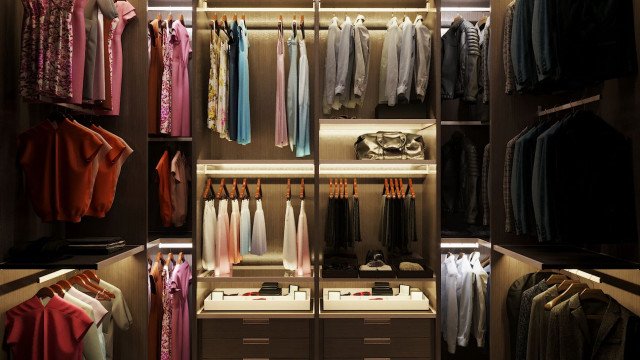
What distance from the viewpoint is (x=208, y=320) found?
139 inches

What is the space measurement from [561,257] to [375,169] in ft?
5.07

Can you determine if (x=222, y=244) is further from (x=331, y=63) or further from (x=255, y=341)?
(x=331, y=63)

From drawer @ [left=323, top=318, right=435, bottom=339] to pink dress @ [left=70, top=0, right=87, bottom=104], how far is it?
7.09ft

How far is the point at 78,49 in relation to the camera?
2510 mm

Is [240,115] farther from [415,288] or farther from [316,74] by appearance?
[415,288]

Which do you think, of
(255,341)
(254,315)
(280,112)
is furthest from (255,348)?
(280,112)

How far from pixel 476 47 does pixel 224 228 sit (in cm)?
238

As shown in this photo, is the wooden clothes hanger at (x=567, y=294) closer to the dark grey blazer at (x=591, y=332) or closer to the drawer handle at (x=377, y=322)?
the dark grey blazer at (x=591, y=332)

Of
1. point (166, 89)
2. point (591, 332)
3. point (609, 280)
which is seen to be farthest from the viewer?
point (166, 89)

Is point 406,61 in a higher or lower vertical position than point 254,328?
higher

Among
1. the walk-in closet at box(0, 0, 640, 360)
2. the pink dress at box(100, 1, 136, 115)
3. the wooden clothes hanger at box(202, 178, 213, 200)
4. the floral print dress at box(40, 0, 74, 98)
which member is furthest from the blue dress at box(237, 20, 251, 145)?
the floral print dress at box(40, 0, 74, 98)

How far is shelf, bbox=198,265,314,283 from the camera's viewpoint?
3.54m

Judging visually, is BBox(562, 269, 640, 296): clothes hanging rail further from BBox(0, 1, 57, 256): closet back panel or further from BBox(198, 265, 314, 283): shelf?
BBox(0, 1, 57, 256): closet back panel

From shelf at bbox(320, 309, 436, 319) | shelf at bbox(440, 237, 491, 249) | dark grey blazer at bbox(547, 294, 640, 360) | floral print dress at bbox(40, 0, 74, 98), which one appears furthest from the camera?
shelf at bbox(440, 237, 491, 249)
